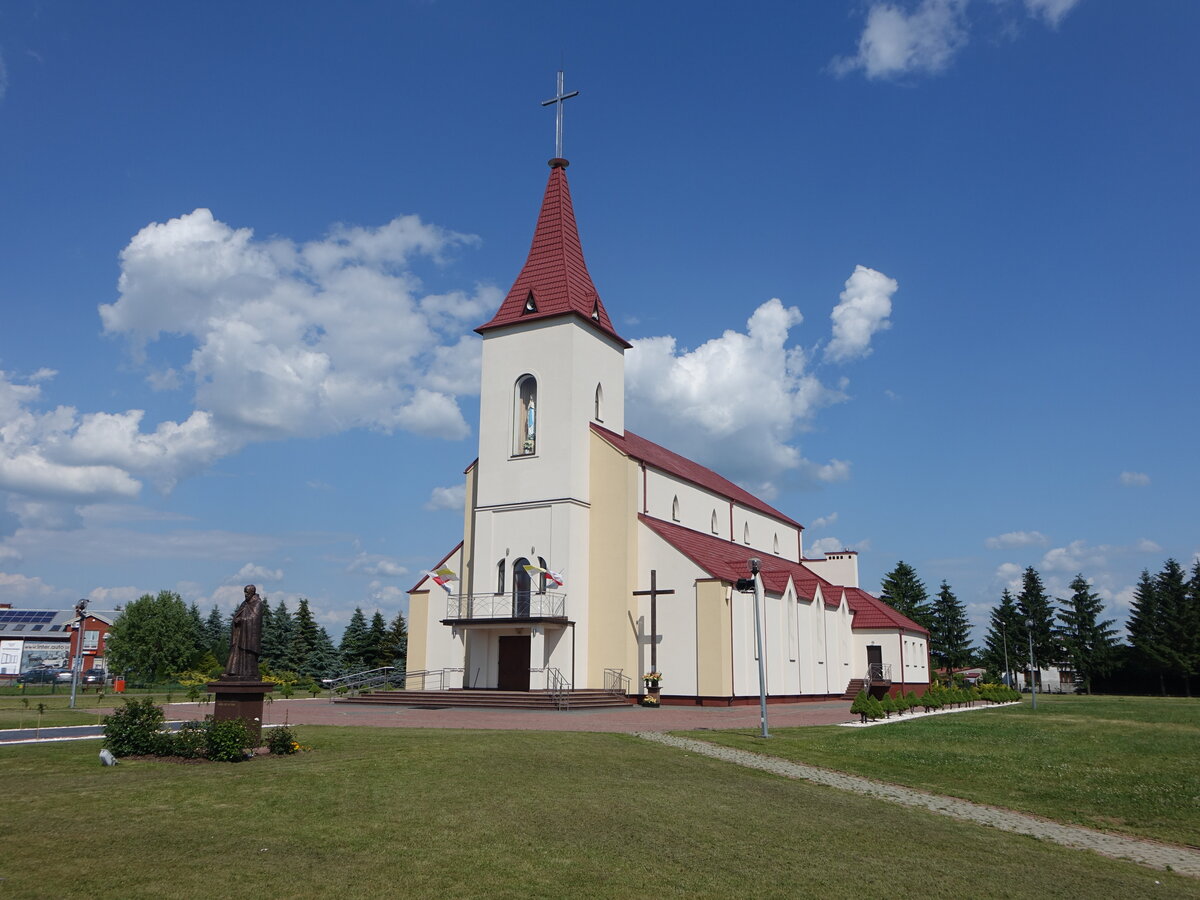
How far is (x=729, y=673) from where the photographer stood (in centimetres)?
3347

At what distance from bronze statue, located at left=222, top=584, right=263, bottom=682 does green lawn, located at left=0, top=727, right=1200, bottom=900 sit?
2424 millimetres

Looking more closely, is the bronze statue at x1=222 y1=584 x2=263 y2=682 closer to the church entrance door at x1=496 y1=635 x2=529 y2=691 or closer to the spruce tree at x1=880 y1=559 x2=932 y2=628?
the church entrance door at x1=496 y1=635 x2=529 y2=691

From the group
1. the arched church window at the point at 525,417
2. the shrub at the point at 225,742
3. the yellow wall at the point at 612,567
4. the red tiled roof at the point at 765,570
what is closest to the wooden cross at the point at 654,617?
the yellow wall at the point at 612,567

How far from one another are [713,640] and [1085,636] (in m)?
52.6

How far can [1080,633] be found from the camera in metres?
72.8

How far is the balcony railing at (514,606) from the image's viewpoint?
113 feet

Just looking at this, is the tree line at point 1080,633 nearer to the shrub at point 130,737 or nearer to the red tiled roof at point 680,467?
the red tiled roof at point 680,467

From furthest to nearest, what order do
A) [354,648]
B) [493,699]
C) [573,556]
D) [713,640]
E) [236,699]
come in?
1. [354,648]
2. [573,556]
3. [713,640]
4. [493,699]
5. [236,699]

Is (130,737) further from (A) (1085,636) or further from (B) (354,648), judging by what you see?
(A) (1085,636)

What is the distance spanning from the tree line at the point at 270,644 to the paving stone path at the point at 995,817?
44.8m

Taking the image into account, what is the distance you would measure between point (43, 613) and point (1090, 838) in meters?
111

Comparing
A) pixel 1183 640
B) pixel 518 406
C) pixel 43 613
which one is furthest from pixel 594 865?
pixel 43 613

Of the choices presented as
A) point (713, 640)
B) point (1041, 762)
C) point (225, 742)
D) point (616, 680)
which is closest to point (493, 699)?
point (616, 680)

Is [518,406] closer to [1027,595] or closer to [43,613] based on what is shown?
[1027,595]
